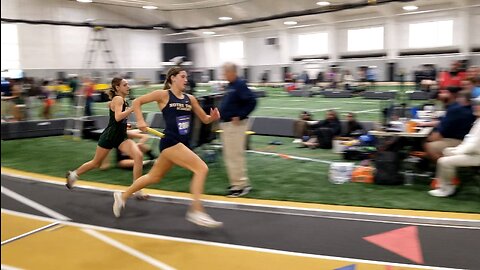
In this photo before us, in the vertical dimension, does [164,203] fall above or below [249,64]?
below

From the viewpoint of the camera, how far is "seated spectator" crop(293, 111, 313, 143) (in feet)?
24.2

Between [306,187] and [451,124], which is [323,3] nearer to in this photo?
[306,187]

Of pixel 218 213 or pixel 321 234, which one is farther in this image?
pixel 218 213

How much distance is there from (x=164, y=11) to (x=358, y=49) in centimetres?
189

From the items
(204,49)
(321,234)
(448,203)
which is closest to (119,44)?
(204,49)

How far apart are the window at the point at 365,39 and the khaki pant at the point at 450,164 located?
1.41 m

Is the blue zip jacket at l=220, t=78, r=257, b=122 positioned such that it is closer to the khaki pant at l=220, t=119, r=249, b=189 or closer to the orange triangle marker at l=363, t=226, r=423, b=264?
the khaki pant at l=220, t=119, r=249, b=189

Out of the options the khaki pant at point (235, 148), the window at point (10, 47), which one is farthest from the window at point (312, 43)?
the window at point (10, 47)

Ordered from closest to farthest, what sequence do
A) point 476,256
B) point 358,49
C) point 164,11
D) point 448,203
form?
point 164,11, point 476,256, point 358,49, point 448,203

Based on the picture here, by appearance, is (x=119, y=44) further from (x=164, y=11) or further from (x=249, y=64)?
(x=249, y=64)

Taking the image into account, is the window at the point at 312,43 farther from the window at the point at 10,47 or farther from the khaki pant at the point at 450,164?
the window at the point at 10,47

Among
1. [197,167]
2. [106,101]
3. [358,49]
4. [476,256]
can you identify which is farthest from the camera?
[358,49]

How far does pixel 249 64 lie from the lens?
141 inches

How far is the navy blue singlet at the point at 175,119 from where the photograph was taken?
2967 millimetres
